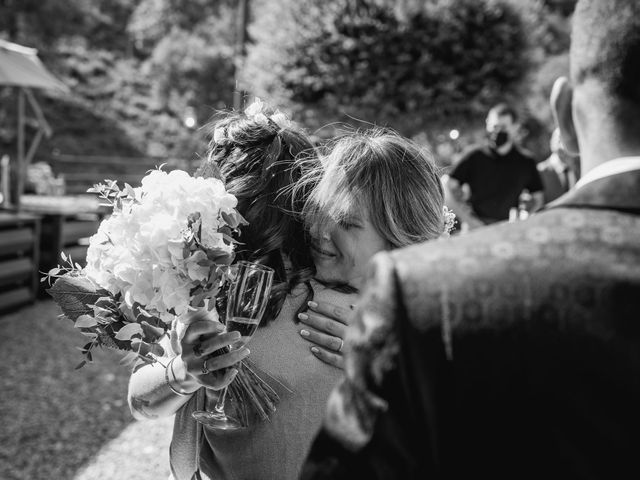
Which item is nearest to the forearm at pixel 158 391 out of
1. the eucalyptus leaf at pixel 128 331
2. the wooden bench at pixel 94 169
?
the eucalyptus leaf at pixel 128 331

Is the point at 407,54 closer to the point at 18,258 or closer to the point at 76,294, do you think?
the point at 18,258

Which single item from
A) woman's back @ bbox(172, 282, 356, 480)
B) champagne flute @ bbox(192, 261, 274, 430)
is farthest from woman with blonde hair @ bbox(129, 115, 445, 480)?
champagne flute @ bbox(192, 261, 274, 430)

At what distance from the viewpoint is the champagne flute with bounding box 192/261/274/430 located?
5.64 ft

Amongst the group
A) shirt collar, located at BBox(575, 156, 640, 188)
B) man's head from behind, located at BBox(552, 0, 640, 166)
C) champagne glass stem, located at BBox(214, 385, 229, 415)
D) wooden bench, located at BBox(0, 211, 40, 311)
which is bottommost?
wooden bench, located at BBox(0, 211, 40, 311)

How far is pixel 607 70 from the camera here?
0.97m

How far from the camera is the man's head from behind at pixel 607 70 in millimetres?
951

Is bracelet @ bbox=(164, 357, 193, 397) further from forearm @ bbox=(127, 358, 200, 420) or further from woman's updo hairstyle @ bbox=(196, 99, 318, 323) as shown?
woman's updo hairstyle @ bbox=(196, 99, 318, 323)

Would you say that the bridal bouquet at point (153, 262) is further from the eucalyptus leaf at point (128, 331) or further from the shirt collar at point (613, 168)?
the shirt collar at point (613, 168)

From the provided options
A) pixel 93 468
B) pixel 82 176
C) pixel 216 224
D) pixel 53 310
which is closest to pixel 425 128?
pixel 53 310

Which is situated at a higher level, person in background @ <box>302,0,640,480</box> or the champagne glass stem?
person in background @ <box>302,0,640,480</box>

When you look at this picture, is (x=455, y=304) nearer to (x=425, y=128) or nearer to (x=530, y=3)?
(x=425, y=128)

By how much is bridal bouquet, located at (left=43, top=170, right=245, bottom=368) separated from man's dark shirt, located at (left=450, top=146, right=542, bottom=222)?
489cm

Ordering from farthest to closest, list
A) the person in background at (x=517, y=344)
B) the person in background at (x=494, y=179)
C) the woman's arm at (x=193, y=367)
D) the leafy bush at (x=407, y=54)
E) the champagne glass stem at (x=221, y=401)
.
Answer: the leafy bush at (x=407, y=54) < the person in background at (x=494, y=179) < the champagne glass stem at (x=221, y=401) < the woman's arm at (x=193, y=367) < the person in background at (x=517, y=344)

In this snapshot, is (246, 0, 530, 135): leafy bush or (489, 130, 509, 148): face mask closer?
(489, 130, 509, 148): face mask
